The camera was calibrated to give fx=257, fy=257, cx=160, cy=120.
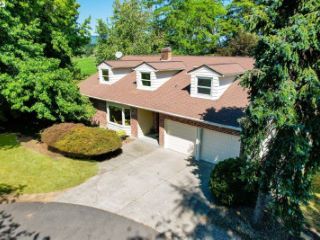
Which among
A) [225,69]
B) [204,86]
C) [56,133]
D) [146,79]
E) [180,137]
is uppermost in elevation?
[225,69]

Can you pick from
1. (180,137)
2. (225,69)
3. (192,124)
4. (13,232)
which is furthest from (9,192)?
(225,69)

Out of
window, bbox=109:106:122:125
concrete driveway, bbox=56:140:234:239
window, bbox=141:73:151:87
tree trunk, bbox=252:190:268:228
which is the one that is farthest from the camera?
window, bbox=109:106:122:125

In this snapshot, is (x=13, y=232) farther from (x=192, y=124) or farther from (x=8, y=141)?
(x=8, y=141)

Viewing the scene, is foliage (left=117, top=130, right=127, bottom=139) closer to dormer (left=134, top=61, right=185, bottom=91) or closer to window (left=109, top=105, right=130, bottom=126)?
window (left=109, top=105, right=130, bottom=126)

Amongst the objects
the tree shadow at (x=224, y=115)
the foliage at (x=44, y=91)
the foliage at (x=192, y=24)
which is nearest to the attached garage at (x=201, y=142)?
the tree shadow at (x=224, y=115)

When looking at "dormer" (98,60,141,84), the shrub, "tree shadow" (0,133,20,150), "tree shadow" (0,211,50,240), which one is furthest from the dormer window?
"tree shadow" (0,133,20,150)

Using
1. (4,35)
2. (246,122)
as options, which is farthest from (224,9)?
(246,122)

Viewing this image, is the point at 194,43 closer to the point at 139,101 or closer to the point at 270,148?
the point at 139,101
